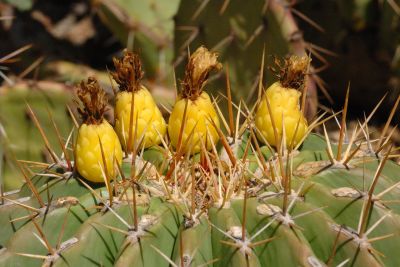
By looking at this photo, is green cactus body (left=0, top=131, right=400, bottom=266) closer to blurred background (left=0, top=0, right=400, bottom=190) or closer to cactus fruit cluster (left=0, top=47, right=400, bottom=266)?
cactus fruit cluster (left=0, top=47, right=400, bottom=266)

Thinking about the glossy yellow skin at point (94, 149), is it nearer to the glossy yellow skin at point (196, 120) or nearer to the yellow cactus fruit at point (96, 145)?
the yellow cactus fruit at point (96, 145)

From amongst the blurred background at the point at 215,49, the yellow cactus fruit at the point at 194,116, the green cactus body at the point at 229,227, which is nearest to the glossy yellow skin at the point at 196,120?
the yellow cactus fruit at the point at 194,116

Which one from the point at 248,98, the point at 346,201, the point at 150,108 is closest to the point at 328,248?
the point at 346,201

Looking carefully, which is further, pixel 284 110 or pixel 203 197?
pixel 284 110

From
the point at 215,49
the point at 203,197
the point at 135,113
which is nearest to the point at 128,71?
the point at 135,113

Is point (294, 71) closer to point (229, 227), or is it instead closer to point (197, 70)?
point (197, 70)

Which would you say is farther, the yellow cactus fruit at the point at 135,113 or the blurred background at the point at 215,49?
the blurred background at the point at 215,49

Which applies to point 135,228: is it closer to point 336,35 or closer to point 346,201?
point 346,201
